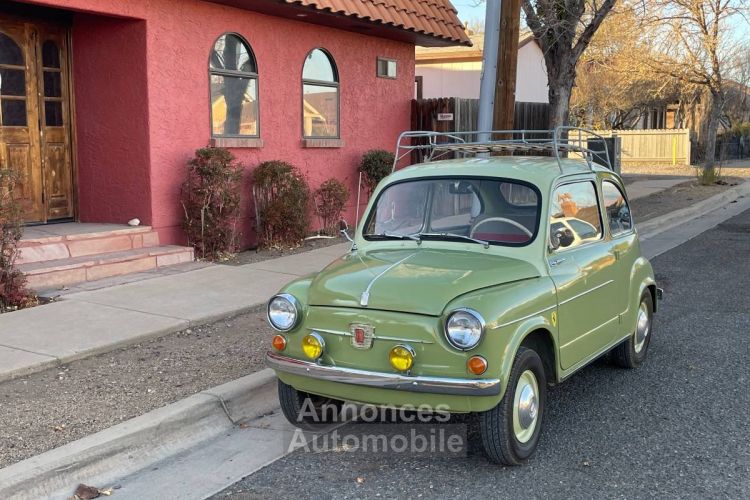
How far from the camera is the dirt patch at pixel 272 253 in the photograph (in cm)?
970

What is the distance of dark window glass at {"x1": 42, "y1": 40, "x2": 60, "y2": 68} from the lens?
30.5ft

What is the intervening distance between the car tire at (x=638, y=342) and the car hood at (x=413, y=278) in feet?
5.65

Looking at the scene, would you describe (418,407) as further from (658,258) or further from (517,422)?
(658,258)

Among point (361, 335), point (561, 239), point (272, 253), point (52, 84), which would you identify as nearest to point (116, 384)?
point (361, 335)

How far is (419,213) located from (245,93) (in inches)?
242

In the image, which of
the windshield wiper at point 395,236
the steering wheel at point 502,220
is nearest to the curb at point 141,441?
the windshield wiper at point 395,236

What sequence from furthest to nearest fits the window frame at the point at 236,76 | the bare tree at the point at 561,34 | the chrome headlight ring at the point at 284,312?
1. the bare tree at the point at 561,34
2. the window frame at the point at 236,76
3. the chrome headlight ring at the point at 284,312

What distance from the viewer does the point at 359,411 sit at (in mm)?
5055

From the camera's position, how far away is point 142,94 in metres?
9.06

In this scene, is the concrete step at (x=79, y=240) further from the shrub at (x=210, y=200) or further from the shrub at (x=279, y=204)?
the shrub at (x=279, y=204)

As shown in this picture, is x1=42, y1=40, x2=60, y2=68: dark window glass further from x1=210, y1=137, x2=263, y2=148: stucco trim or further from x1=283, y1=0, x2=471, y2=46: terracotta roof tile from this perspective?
x1=283, y1=0, x2=471, y2=46: terracotta roof tile

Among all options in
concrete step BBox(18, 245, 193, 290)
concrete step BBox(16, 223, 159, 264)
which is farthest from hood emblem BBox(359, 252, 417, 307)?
concrete step BBox(16, 223, 159, 264)

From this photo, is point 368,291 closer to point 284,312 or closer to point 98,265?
point 284,312

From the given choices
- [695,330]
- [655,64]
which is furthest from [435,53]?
[695,330]
